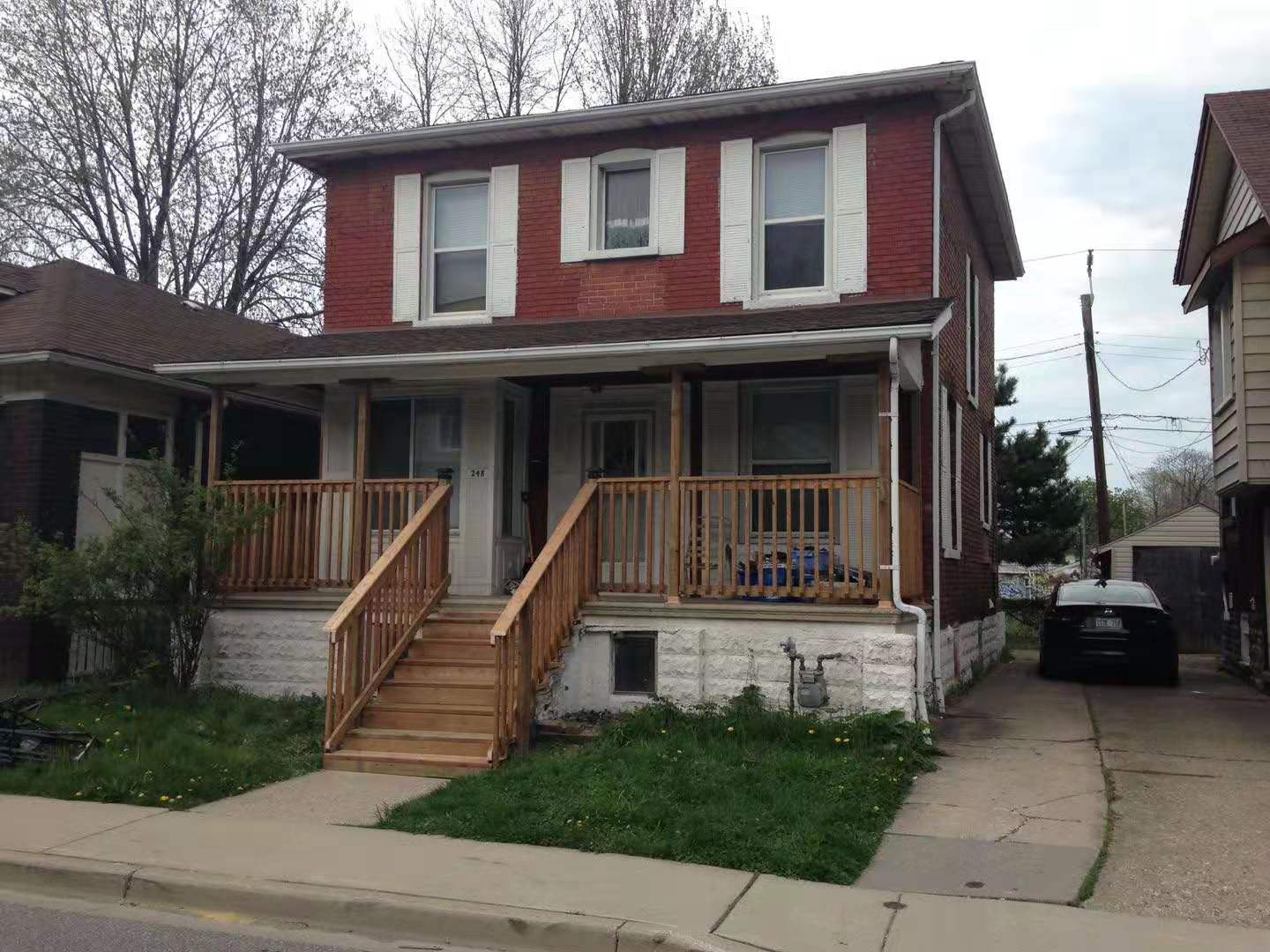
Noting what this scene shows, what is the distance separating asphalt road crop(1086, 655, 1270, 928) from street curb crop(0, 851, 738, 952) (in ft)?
7.91

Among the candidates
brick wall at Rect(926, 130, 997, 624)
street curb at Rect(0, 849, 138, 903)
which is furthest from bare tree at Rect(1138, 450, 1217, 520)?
street curb at Rect(0, 849, 138, 903)

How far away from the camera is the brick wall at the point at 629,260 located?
11742mm

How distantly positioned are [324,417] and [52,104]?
14.9 metres

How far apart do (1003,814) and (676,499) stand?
4.05m

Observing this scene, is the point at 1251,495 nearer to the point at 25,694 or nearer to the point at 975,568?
the point at 975,568

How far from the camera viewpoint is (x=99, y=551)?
10.4m

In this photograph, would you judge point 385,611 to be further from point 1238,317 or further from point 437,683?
point 1238,317

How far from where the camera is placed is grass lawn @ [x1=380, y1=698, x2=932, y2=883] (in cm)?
664

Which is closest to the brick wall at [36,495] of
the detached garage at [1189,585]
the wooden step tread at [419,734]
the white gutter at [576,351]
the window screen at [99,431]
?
the window screen at [99,431]

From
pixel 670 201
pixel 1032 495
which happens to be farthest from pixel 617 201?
pixel 1032 495

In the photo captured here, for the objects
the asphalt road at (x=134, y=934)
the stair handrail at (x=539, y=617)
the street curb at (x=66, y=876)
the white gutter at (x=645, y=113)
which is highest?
the white gutter at (x=645, y=113)

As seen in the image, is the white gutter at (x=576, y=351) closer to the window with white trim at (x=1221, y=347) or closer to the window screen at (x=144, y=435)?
the window screen at (x=144, y=435)

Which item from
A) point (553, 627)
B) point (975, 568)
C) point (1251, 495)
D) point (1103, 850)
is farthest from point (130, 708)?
point (1251, 495)

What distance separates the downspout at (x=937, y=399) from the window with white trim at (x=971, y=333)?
2.90 metres
